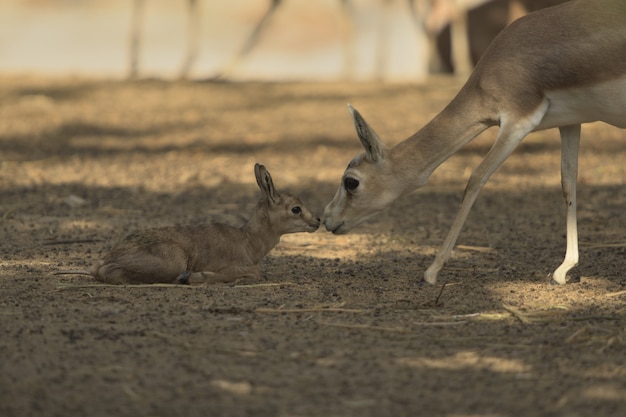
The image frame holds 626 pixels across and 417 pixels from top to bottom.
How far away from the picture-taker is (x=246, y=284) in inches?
262

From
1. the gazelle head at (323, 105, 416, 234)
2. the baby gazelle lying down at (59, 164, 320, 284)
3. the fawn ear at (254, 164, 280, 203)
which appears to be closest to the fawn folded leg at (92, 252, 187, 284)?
the baby gazelle lying down at (59, 164, 320, 284)

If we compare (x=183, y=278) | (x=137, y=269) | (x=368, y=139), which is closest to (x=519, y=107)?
(x=368, y=139)

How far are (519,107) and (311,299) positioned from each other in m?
Answer: 1.67

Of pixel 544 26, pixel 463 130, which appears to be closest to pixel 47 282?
pixel 463 130

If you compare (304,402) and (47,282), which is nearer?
(304,402)

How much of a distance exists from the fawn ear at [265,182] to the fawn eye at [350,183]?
445mm

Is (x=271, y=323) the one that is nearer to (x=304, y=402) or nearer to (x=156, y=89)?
(x=304, y=402)

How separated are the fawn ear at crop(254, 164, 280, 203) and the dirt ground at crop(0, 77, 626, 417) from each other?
1.64 ft

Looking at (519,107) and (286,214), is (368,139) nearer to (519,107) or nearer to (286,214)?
(286,214)

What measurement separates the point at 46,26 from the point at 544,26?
802 inches

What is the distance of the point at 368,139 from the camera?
6840mm

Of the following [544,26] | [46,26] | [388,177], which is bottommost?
[388,177]

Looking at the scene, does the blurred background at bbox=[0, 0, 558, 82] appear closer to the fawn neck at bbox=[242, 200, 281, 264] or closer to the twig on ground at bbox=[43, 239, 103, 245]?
the twig on ground at bbox=[43, 239, 103, 245]

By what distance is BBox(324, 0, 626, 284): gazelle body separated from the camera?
6520mm
